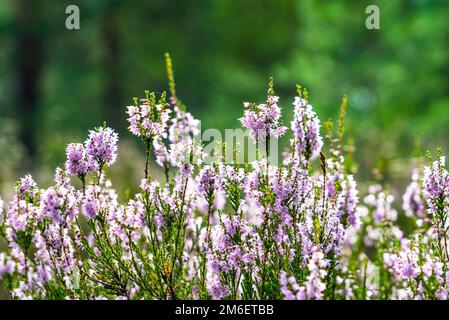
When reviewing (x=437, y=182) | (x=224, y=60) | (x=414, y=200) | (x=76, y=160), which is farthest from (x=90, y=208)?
(x=224, y=60)

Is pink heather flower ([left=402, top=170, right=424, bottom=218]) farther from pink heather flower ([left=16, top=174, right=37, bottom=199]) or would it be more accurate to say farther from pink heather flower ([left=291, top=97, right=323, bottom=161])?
pink heather flower ([left=16, top=174, right=37, bottom=199])

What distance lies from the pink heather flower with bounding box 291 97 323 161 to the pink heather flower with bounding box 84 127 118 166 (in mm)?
876

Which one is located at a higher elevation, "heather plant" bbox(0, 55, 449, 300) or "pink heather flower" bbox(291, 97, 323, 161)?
"pink heather flower" bbox(291, 97, 323, 161)

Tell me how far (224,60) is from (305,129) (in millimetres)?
21569

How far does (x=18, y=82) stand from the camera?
24047mm

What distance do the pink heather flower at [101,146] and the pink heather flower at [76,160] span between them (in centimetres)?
4

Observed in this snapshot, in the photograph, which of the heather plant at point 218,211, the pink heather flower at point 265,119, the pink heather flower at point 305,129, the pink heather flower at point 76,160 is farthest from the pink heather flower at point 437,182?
the pink heather flower at point 76,160

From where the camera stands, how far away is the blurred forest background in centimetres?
1950

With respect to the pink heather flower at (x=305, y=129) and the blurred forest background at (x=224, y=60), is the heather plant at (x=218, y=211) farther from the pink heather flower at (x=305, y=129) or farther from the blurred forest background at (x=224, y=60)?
the blurred forest background at (x=224, y=60)

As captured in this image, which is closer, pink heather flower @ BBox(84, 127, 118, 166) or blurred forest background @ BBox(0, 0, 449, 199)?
pink heather flower @ BBox(84, 127, 118, 166)

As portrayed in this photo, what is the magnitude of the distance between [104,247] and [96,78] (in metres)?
22.9

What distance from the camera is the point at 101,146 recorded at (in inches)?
137

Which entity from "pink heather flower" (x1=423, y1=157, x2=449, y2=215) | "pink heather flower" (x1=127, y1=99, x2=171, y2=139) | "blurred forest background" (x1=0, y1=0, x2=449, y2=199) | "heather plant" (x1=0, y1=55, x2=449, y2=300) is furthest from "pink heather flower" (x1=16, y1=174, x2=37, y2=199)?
"blurred forest background" (x1=0, y1=0, x2=449, y2=199)

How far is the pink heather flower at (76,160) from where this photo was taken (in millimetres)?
3514
